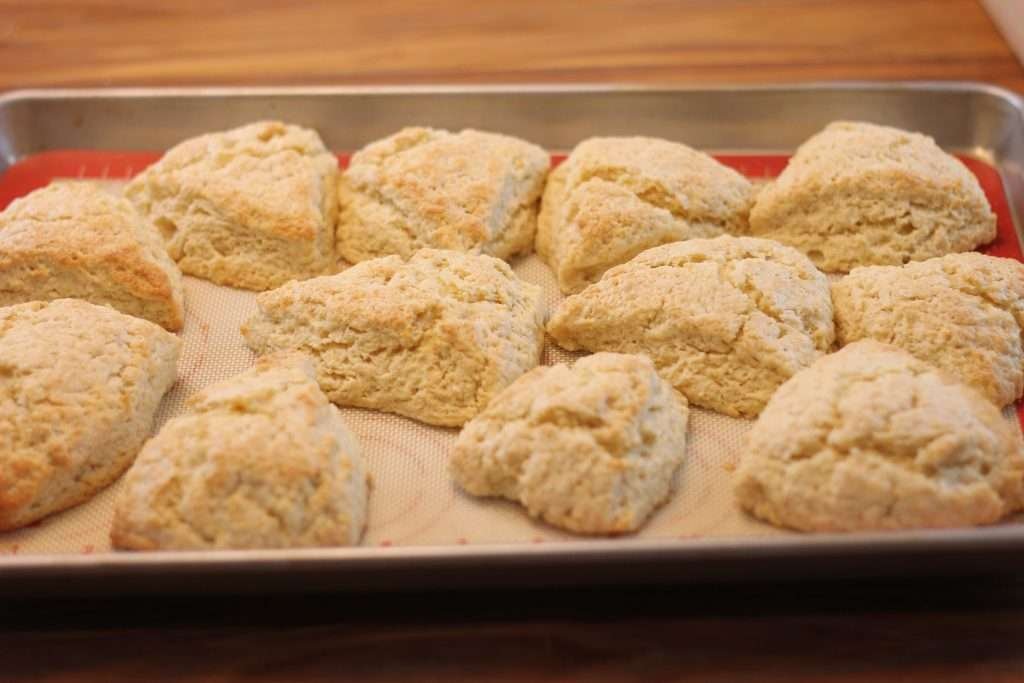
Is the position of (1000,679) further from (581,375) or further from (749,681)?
(581,375)

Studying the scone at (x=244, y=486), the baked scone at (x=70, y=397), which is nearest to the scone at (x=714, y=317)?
the scone at (x=244, y=486)

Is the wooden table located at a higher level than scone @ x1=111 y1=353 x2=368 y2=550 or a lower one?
lower

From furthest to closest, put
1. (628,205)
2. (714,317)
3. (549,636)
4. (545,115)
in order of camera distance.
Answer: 1. (545,115)
2. (628,205)
3. (714,317)
4. (549,636)

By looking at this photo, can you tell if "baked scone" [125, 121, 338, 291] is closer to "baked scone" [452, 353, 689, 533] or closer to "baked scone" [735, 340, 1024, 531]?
"baked scone" [452, 353, 689, 533]

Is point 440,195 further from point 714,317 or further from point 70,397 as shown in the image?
point 70,397

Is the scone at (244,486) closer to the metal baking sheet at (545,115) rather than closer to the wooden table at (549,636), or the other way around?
the wooden table at (549,636)

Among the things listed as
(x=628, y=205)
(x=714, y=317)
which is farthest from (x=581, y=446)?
(x=628, y=205)

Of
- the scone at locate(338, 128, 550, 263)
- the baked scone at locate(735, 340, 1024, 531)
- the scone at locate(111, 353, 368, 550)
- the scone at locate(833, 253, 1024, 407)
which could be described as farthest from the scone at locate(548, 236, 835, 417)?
the scone at locate(111, 353, 368, 550)

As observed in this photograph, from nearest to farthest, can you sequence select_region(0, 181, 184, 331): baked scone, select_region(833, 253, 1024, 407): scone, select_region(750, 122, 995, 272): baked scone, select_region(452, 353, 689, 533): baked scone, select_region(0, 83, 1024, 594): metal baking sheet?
select_region(452, 353, 689, 533): baked scone, select_region(833, 253, 1024, 407): scone, select_region(0, 181, 184, 331): baked scone, select_region(750, 122, 995, 272): baked scone, select_region(0, 83, 1024, 594): metal baking sheet
